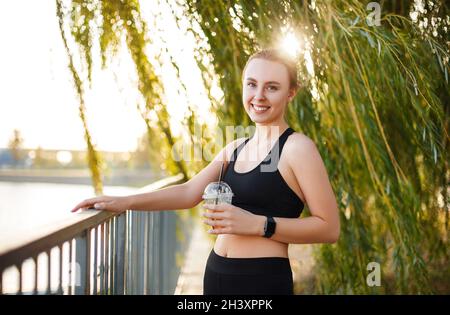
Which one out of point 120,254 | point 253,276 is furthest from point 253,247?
point 120,254

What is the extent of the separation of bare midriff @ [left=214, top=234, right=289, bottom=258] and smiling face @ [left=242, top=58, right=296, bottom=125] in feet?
1.24

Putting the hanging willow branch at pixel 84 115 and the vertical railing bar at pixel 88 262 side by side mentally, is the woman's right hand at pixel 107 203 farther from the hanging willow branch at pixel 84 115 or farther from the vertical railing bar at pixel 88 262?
the hanging willow branch at pixel 84 115

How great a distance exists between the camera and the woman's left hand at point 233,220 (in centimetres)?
172

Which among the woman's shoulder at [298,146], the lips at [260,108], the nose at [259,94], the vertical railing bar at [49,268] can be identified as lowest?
the vertical railing bar at [49,268]

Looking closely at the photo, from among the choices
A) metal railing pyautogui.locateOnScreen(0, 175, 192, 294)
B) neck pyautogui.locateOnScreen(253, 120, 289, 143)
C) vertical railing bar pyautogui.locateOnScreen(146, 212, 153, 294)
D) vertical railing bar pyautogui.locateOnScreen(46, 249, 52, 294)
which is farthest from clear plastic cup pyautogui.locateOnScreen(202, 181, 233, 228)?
vertical railing bar pyautogui.locateOnScreen(146, 212, 153, 294)

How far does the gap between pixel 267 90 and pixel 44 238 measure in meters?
0.85

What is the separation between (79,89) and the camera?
3.32 m

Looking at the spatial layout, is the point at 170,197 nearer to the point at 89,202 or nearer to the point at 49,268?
the point at 89,202

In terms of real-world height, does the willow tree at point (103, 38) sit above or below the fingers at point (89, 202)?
above

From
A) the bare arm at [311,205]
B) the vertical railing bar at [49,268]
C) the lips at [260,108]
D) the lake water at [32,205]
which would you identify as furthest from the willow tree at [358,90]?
the lake water at [32,205]

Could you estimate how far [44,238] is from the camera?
1420 mm

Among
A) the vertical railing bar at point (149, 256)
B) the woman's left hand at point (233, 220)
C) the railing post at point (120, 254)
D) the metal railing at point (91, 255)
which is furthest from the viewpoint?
the vertical railing bar at point (149, 256)

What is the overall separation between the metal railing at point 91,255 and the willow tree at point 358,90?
2.94 ft

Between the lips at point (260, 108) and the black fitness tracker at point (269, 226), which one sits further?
the lips at point (260, 108)
